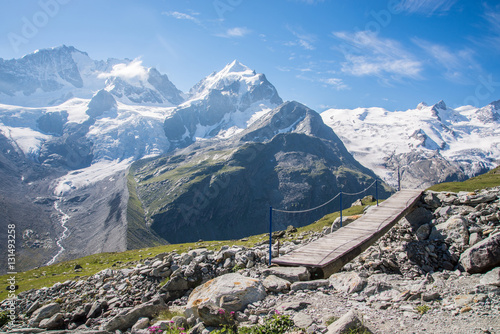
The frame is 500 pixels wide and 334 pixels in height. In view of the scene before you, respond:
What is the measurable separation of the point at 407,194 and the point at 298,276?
711 inches

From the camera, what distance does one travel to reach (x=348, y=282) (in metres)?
13.0

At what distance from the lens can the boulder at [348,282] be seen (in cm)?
1245

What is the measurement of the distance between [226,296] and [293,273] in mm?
3680

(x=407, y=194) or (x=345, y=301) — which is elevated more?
(x=407, y=194)

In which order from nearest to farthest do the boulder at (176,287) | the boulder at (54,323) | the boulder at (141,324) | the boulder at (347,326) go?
the boulder at (347,326) → the boulder at (141,324) → the boulder at (54,323) → the boulder at (176,287)

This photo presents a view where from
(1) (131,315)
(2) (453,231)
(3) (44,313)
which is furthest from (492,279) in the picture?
(3) (44,313)

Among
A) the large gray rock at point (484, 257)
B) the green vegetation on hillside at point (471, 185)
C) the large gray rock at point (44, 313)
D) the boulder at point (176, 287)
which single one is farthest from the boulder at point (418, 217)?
the large gray rock at point (44, 313)

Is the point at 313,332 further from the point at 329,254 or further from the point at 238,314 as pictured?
the point at 329,254

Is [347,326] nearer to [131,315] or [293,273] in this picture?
[293,273]

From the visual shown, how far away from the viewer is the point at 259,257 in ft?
64.2

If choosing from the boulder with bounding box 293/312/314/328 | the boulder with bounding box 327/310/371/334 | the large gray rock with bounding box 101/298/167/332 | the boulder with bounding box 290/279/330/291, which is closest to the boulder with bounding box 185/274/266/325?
the boulder with bounding box 290/279/330/291

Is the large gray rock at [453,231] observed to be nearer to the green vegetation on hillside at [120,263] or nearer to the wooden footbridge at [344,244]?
the wooden footbridge at [344,244]

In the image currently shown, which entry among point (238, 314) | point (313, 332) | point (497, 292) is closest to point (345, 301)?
point (313, 332)

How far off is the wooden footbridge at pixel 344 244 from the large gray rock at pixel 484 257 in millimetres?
4617
